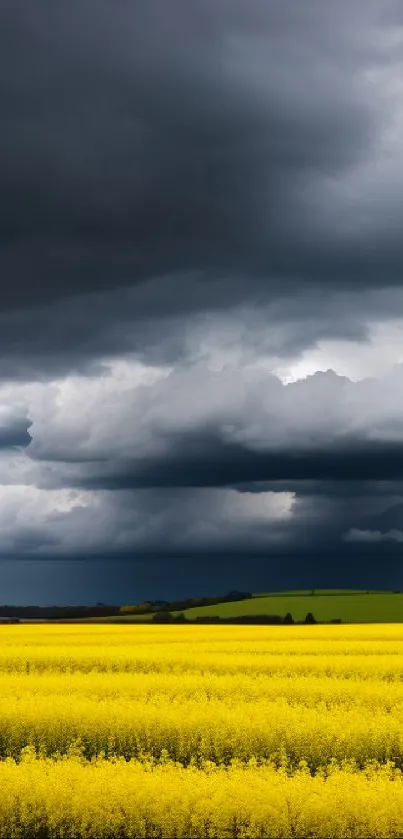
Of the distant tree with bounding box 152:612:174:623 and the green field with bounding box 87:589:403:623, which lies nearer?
the distant tree with bounding box 152:612:174:623

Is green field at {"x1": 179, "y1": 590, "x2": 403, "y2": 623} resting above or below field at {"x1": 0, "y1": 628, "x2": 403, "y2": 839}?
above

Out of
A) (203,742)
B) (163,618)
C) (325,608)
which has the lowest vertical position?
(203,742)

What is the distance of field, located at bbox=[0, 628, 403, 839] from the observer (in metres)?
12.4

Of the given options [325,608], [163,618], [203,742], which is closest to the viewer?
[203,742]

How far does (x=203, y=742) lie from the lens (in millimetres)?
18188

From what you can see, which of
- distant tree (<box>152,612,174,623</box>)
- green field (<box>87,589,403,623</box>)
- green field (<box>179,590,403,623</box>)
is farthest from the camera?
green field (<box>179,590,403,623</box>)

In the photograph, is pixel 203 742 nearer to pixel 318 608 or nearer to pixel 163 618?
pixel 163 618

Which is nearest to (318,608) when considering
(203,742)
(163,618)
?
(163,618)

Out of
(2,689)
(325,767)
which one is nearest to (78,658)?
(2,689)

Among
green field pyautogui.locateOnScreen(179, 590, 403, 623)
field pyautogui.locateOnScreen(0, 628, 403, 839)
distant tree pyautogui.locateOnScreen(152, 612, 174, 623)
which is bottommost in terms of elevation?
field pyautogui.locateOnScreen(0, 628, 403, 839)

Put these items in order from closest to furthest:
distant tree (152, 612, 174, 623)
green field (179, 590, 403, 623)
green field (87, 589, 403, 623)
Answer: distant tree (152, 612, 174, 623) → green field (87, 589, 403, 623) → green field (179, 590, 403, 623)

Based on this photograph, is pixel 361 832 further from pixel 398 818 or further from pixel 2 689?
pixel 2 689

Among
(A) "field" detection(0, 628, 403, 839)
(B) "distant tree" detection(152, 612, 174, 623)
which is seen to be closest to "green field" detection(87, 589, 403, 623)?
(B) "distant tree" detection(152, 612, 174, 623)

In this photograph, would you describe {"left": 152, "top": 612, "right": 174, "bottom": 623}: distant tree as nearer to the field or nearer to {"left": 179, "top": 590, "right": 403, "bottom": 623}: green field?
{"left": 179, "top": 590, "right": 403, "bottom": 623}: green field
